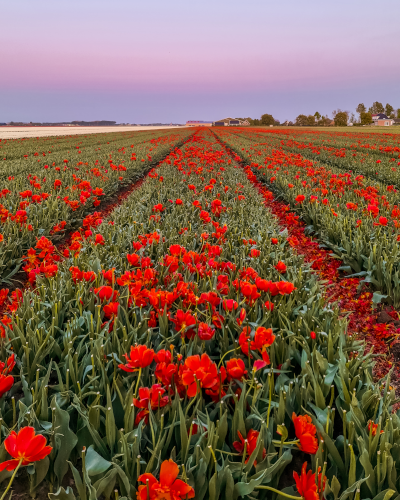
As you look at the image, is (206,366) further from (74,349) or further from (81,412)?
(74,349)

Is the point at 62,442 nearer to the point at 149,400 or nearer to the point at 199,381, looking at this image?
the point at 149,400

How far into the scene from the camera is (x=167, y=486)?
1.00m

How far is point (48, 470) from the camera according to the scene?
1.37 meters

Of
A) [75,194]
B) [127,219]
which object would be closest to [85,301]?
[127,219]

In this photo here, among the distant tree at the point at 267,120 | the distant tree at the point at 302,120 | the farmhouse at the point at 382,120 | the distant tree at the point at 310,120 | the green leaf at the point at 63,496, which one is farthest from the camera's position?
the distant tree at the point at 267,120

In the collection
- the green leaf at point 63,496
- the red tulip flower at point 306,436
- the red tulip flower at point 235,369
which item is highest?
the red tulip flower at point 235,369

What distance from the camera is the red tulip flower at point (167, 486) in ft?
3.26

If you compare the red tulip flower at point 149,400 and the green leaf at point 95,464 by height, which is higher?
the red tulip flower at point 149,400

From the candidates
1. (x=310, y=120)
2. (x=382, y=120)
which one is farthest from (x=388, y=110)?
(x=310, y=120)

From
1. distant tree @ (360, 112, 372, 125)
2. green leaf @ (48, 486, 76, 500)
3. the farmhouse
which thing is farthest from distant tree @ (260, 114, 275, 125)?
green leaf @ (48, 486, 76, 500)

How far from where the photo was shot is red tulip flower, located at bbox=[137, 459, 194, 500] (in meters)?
0.99

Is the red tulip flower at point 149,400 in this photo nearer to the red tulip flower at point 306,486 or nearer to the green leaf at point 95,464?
the green leaf at point 95,464

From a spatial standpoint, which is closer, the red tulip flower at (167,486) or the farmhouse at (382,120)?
the red tulip flower at (167,486)

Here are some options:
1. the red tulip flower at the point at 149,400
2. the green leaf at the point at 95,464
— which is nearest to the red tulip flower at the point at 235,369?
the red tulip flower at the point at 149,400
